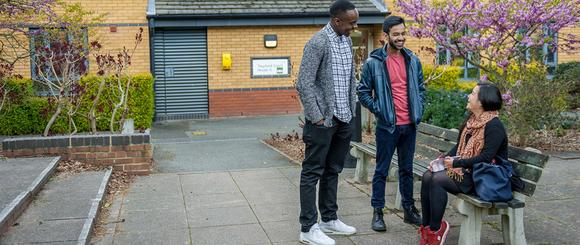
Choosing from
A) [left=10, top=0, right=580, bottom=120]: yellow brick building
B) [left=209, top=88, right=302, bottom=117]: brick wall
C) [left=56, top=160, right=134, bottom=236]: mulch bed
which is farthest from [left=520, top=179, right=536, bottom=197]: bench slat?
[left=209, top=88, right=302, bottom=117]: brick wall

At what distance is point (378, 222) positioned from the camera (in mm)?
5344

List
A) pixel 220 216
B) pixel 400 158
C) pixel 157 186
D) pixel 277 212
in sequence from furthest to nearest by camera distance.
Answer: pixel 157 186
pixel 277 212
pixel 220 216
pixel 400 158

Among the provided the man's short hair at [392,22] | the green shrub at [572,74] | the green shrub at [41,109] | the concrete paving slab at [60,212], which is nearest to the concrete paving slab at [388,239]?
the man's short hair at [392,22]

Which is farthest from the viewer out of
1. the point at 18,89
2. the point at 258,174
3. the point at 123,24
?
the point at 123,24

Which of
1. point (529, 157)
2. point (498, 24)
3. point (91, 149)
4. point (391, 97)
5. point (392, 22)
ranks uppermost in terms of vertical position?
point (498, 24)

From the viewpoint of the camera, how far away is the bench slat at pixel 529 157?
14.9 ft

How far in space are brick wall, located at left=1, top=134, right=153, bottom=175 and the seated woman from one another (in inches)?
170

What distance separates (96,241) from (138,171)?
2.83 metres

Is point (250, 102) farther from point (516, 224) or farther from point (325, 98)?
point (516, 224)

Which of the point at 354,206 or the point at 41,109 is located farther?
the point at 41,109

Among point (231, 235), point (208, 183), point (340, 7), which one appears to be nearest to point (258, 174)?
point (208, 183)

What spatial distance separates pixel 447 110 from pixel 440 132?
177 inches

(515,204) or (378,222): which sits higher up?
(515,204)

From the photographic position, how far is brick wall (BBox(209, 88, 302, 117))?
16078 mm
